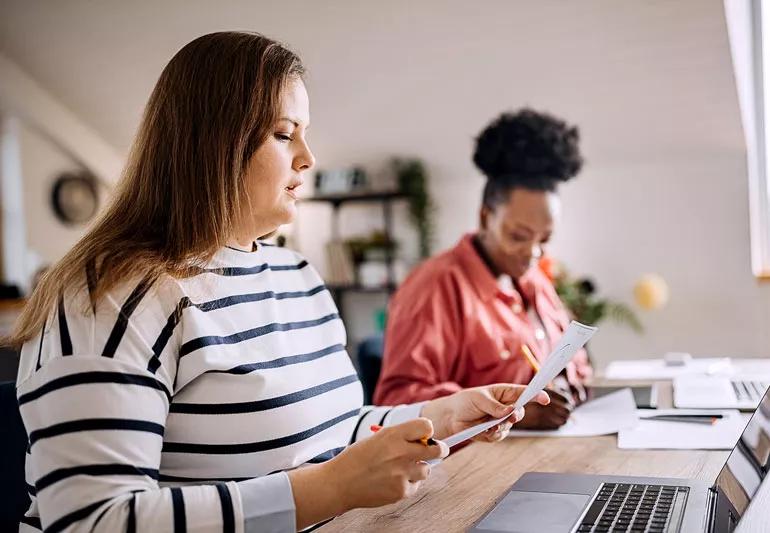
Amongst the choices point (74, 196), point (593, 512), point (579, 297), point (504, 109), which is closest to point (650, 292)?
point (579, 297)

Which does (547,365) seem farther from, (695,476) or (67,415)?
(67,415)

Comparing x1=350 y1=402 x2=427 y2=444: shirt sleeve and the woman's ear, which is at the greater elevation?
the woman's ear

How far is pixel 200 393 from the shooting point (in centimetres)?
99

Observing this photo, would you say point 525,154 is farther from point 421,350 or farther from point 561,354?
point 561,354

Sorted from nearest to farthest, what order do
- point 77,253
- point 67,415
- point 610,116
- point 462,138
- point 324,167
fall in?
point 67,415
point 77,253
point 610,116
point 462,138
point 324,167

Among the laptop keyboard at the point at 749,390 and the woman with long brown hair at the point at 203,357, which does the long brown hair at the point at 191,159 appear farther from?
the laptop keyboard at the point at 749,390

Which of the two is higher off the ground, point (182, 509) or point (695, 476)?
point (182, 509)

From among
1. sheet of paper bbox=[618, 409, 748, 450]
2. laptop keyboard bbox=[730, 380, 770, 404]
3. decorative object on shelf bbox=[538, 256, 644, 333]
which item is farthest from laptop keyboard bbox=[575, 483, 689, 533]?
decorative object on shelf bbox=[538, 256, 644, 333]

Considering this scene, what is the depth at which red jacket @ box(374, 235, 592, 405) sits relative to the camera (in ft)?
6.05

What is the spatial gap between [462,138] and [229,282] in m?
3.30

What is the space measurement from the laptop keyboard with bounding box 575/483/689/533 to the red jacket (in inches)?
28.4

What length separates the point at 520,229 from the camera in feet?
6.67

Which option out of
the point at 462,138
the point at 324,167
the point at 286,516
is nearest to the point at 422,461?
the point at 286,516

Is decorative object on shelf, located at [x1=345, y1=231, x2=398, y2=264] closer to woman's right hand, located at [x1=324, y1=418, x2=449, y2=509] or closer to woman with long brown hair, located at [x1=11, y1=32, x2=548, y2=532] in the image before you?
woman with long brown hair, located at [x1=11, y1=32, x2=548, y2=532]
